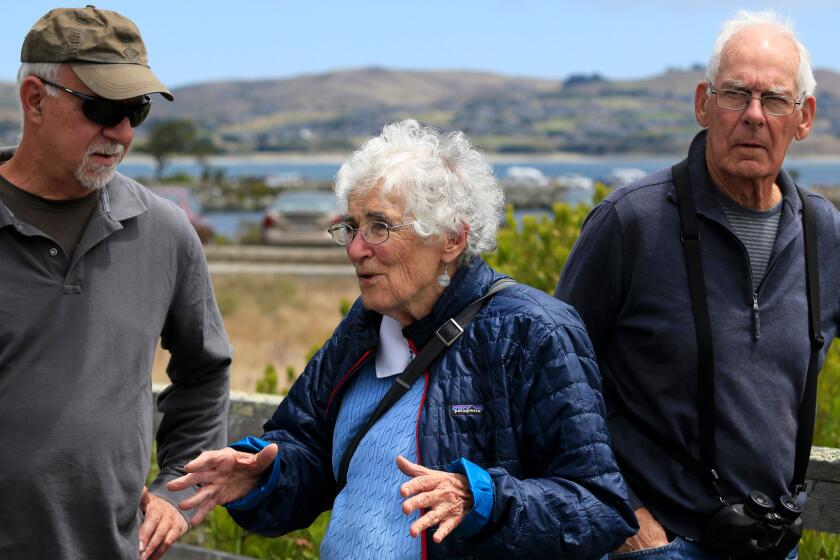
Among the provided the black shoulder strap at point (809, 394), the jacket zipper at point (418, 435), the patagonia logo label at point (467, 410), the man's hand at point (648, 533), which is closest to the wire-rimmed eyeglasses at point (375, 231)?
the jacket zipper at point (418, 435)

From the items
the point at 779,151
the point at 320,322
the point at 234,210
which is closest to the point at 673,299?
the point at 779,151

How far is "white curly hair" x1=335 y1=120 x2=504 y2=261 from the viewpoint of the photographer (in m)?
2.79

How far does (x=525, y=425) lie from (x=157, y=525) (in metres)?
1.24

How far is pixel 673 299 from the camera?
312 centimetres

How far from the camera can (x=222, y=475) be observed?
281cm

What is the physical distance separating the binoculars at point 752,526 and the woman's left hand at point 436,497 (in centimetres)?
91

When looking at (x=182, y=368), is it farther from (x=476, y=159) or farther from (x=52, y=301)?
(x=476, y=159)

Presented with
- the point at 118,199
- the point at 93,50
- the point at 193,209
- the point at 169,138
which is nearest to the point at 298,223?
the point at 193,209

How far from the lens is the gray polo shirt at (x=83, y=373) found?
116 inches

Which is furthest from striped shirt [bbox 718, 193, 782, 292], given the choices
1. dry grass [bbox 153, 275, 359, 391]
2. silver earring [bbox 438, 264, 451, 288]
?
dry grass [bbox 153, 275, 359, 391]

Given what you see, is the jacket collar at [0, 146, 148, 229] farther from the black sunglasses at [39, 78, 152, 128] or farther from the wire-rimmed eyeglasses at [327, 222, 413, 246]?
the wire-rimmed eyeglasses at [327, 222, 413, 246]

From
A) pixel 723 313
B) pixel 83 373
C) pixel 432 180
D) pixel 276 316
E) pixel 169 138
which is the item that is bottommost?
pixel 169 138

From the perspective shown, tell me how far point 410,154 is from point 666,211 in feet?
2.69

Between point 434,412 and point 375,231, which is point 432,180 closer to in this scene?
point 375,231
